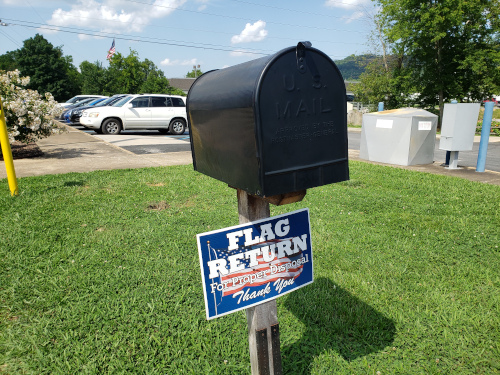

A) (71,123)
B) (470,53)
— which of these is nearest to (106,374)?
(71,123)

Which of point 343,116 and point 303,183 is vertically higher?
point 343,116

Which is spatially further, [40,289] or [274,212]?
Answer: [274,212]

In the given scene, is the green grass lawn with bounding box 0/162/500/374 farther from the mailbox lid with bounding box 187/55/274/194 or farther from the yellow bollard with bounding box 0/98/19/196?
the mailbox lid with bounding box 187/55/274/194

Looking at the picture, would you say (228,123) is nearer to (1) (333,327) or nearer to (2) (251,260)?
(2) (251,260)

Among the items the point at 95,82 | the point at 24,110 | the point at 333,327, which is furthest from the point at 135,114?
the point at 95,82

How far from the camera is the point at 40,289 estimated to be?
3.17 m

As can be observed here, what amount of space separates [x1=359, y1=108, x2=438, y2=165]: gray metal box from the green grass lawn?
3.73 m

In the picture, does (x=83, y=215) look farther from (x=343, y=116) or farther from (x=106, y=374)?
(x=343, y=116)

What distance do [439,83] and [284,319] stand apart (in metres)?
26.8

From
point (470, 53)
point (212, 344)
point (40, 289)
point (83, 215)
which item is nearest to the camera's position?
point (212, 344)

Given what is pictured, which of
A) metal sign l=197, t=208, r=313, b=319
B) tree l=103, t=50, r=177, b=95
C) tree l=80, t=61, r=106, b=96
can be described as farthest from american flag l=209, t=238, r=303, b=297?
tree l=80, t=61, r=106, b=96

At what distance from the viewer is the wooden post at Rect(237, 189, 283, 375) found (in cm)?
184

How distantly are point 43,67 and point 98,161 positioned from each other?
65255mm

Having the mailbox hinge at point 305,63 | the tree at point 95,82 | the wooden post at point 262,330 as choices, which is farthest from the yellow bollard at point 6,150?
the tree at point 95,82
